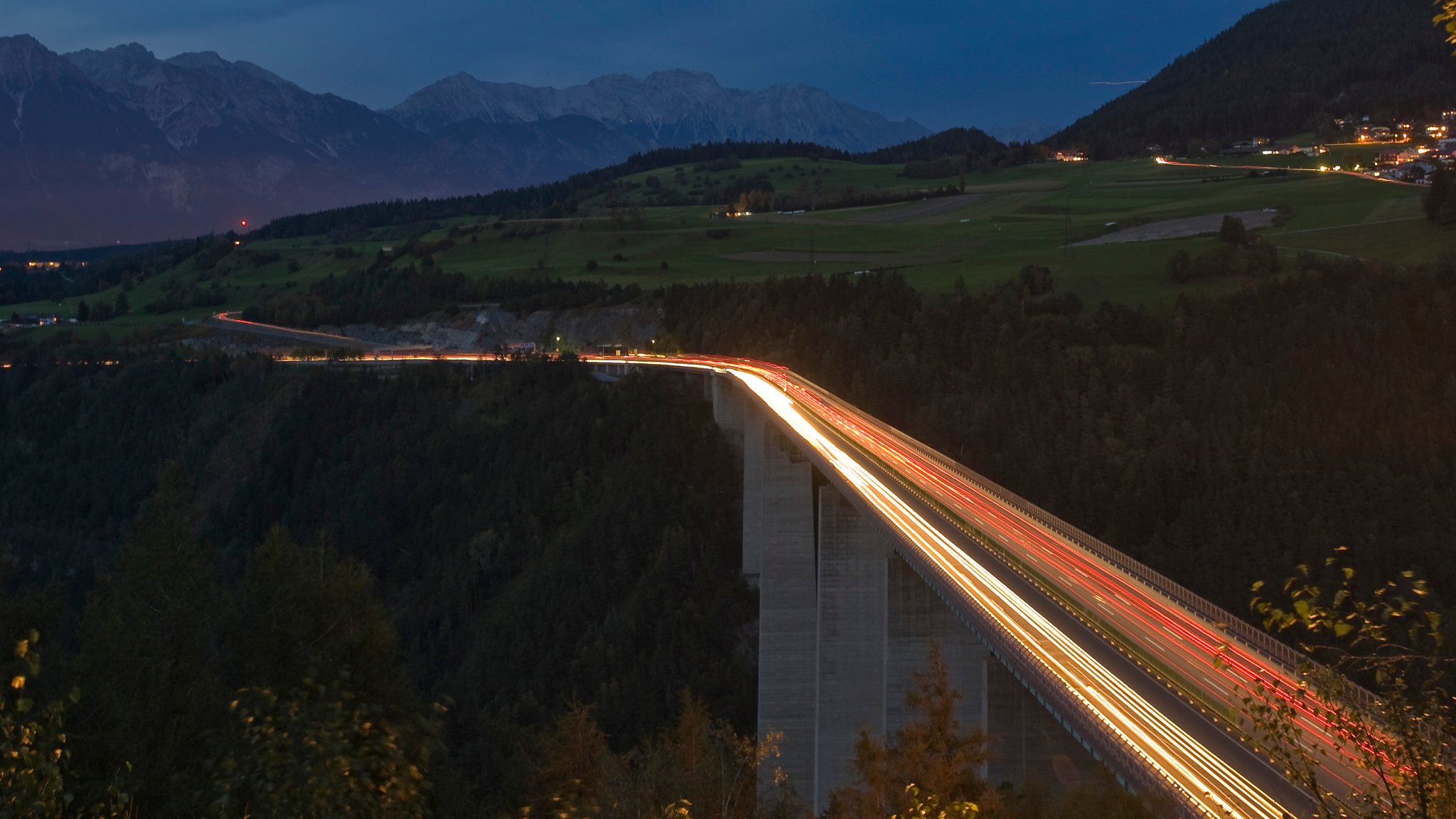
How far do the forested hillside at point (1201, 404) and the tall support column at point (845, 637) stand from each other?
73.2ft

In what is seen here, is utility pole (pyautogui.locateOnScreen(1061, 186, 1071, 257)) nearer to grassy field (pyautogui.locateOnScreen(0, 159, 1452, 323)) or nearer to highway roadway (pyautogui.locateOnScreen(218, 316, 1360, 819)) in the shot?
grassy field (pyautogui.locateOnScreen(0, 159, 1452, 323))

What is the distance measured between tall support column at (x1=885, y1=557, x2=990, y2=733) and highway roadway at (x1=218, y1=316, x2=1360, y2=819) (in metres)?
1.73

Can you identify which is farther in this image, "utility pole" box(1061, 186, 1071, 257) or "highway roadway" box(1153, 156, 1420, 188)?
"highway roadway" box(1153, 156, 1420, 188)

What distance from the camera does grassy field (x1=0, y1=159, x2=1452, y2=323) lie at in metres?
104

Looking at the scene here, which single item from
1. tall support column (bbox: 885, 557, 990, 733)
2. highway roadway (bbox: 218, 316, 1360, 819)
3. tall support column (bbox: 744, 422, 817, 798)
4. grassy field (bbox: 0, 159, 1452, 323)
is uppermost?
grassy field (bbox: 0, 159, 1452, 323)

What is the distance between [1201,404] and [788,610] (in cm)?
3405

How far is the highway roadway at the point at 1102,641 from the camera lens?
16.6 metres

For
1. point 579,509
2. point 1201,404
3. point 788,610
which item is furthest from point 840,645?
point 579,509

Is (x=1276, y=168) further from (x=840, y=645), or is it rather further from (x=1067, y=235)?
(x=840, y=645)

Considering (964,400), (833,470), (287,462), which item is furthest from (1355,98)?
(833,470)

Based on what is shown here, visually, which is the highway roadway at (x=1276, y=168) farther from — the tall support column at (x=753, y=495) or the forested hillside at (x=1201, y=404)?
the tall support column at (x=753, y=495)

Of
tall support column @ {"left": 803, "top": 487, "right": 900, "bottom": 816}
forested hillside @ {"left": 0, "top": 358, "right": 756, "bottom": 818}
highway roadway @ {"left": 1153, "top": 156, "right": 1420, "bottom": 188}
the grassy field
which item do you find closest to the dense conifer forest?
forested hillside @ {"left": 0, "top": 358, "right": 756, "bottom": 818}

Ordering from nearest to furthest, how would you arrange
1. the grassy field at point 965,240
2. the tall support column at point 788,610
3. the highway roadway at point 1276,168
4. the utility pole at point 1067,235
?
the tall support column at point 788,610 → the grassy field at point 965,240 → the utility pole at point 1067,235 → the highway roadway at point 1276,168

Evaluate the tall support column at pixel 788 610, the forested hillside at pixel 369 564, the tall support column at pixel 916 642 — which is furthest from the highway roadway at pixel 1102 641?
the forested hillside at pixel 369 564
